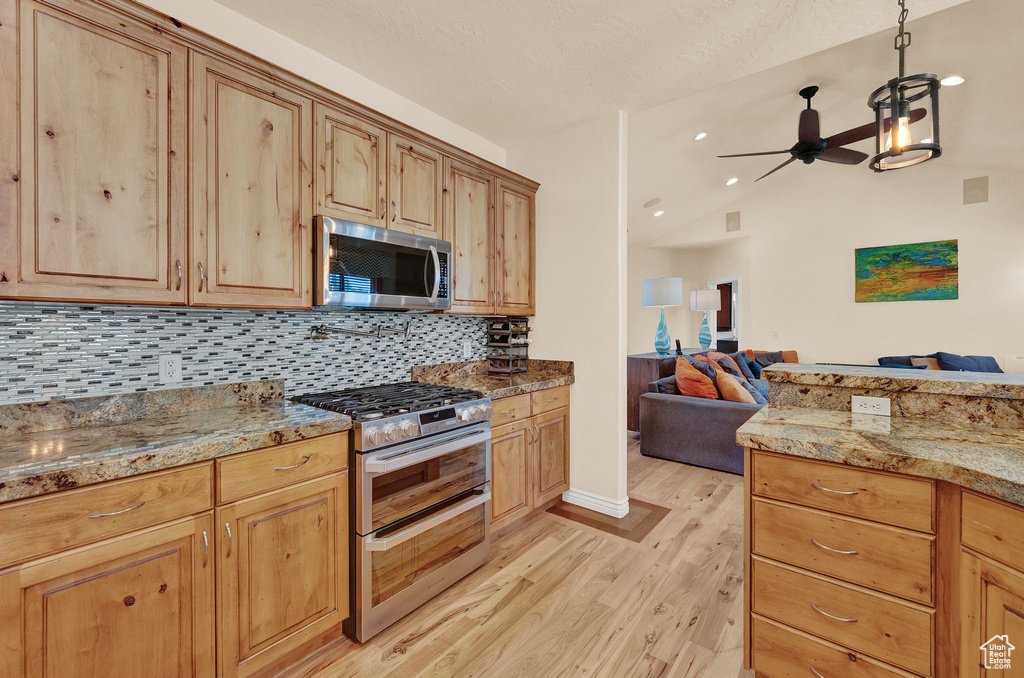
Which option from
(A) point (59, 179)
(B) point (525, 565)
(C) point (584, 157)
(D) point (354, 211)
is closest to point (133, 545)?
(A) point (59, 179)

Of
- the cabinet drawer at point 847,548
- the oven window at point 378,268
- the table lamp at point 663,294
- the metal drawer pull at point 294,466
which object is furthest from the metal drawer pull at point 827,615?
the table lamp at point 663,294

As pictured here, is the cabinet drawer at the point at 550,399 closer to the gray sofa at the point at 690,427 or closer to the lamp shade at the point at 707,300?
the gray sofa at the point at 690,427

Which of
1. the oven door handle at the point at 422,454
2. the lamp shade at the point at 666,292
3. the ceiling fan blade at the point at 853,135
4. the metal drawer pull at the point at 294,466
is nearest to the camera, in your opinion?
the metal drawer pull at the point at 294,466

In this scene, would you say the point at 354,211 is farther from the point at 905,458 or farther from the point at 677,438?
the point at 677,438

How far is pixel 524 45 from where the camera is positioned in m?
2.13

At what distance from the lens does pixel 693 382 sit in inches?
156

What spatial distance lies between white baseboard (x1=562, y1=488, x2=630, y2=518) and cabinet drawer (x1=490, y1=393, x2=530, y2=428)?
31.4 inches

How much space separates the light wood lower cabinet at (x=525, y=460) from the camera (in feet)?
7.99

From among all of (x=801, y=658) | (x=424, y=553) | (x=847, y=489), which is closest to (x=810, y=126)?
(x=847, y=489)

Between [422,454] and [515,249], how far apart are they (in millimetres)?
1674

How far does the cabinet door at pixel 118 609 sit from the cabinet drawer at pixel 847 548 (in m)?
1.79

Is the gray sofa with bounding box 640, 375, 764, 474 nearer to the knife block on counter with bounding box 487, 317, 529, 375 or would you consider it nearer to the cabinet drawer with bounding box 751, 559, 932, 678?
the knife block on counter with bounding box 487, 317, 529, 375

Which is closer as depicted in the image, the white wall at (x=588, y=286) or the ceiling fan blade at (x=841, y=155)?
the white wall at (x=588, y=286)

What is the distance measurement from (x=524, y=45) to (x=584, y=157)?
0.93 meters
